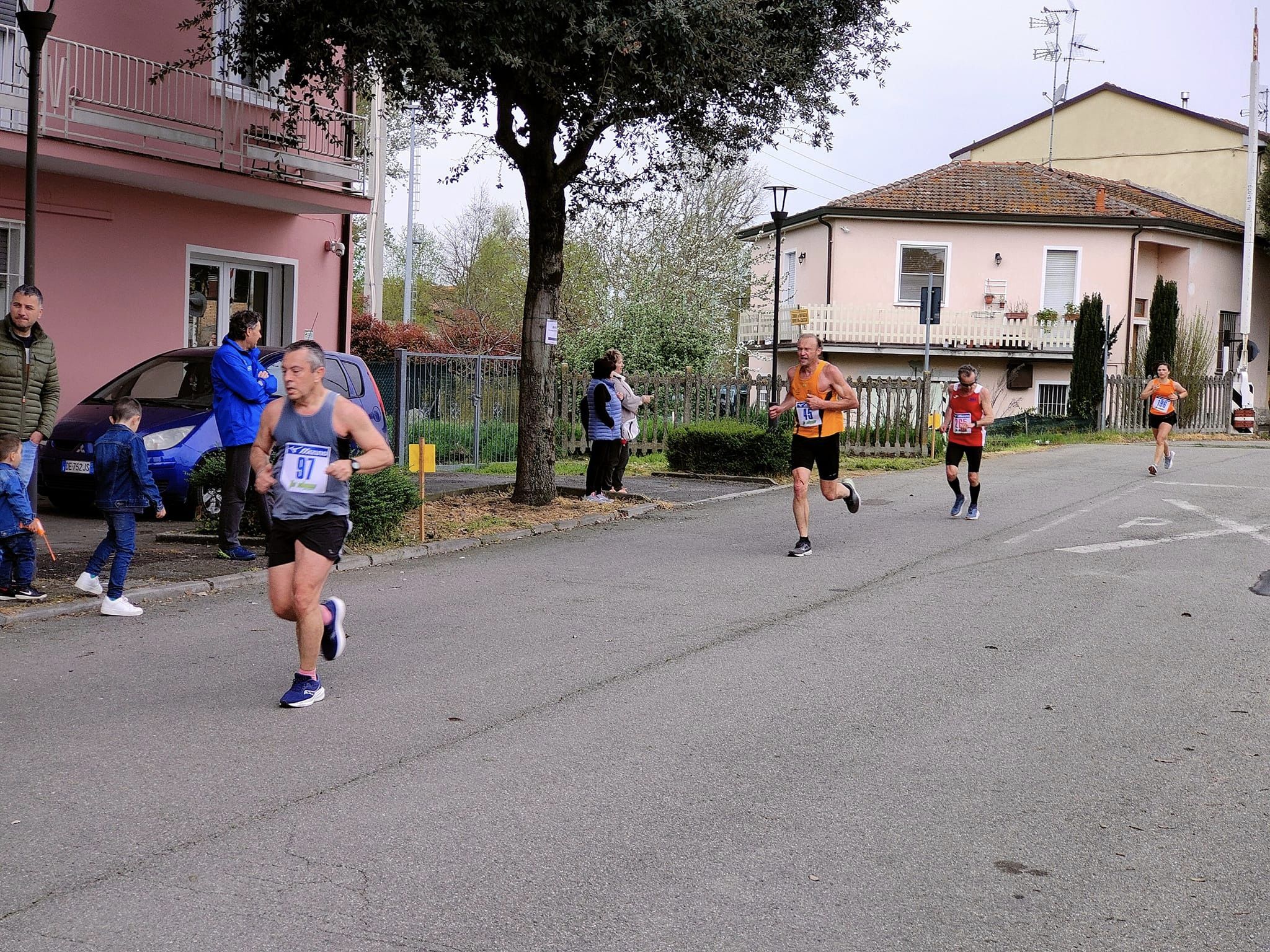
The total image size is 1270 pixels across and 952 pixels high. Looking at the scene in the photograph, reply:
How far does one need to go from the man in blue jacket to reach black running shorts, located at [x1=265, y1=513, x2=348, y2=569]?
4365 mm

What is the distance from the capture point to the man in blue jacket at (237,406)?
35.4 feet

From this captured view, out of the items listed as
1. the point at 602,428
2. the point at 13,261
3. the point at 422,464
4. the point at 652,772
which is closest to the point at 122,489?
the point at 422,464

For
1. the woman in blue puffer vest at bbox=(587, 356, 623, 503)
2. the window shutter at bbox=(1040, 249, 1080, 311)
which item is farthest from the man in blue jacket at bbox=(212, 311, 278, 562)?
the window shutter at bbox=(1040, 249, 1080, 311)

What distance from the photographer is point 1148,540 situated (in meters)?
13.6

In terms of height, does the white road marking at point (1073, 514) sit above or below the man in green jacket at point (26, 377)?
below

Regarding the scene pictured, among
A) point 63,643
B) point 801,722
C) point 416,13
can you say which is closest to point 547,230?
point 416,13

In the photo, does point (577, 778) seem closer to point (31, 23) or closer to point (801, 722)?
point (801, 722)

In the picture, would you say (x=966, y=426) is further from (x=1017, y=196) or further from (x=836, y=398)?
(x=1017, y=196)

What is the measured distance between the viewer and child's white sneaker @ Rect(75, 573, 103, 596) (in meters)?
8.98

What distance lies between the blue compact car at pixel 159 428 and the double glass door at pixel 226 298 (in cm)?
313

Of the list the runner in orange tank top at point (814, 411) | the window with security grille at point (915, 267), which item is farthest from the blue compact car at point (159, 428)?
the window with security grille at point (915, 267)

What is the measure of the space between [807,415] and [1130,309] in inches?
1207

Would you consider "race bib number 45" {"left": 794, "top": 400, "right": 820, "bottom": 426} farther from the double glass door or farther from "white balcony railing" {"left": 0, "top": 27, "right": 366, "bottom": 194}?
the double glass door

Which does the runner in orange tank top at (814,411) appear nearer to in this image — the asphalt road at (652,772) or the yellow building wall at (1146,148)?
the asphalt road at (652,772)
